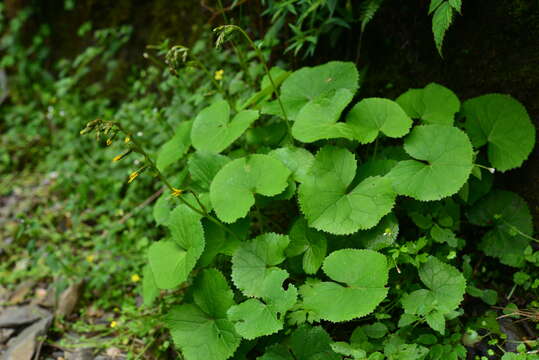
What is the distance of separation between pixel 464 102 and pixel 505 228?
583 millimetres

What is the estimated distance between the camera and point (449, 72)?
2.13 meters

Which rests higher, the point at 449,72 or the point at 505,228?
the point at 449,72

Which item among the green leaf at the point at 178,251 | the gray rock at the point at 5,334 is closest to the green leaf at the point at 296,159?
the green leaf at the point at 178,251

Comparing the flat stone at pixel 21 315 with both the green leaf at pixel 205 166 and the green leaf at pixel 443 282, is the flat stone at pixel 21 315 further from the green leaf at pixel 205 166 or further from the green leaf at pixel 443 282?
the green leaf at pixel 443 282

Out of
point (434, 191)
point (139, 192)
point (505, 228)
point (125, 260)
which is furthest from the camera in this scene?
point (139, 192)

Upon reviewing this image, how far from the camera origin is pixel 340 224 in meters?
1.76

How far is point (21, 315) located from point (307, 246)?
5.72 feet

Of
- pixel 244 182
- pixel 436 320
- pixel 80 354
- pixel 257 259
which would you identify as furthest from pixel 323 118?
pixel 80 354

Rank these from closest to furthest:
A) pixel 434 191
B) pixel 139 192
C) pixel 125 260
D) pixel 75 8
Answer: pixel 434 191, pixel 125 260, pixel 139 192, pixel 75 8

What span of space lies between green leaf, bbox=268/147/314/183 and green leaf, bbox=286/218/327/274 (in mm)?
202

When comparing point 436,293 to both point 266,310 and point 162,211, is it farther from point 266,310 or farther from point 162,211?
point 162,211

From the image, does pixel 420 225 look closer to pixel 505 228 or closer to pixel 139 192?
pixel 505 228

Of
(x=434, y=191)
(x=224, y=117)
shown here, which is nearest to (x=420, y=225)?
(x=434, y=191)

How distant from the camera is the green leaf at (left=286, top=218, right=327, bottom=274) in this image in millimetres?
1833
